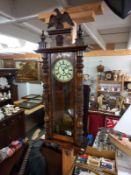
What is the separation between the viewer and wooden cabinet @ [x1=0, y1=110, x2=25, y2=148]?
337 centimetres

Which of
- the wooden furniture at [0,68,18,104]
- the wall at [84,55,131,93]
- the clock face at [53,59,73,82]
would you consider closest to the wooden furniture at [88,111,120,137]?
the wall at [84,55,131,93]

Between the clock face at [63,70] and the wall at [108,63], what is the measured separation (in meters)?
3.40

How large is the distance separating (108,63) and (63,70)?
11.4 feet

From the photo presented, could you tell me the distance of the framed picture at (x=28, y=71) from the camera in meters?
5.33

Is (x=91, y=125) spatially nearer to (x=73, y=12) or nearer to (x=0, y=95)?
(x=0, y=95)

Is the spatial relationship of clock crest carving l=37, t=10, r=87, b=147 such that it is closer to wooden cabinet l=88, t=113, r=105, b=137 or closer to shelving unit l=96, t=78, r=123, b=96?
wooden cabinet l=88, t=113, r=105, b=137

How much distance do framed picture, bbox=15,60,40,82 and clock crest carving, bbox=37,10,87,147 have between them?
3718 mm

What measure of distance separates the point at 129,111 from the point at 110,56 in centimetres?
320

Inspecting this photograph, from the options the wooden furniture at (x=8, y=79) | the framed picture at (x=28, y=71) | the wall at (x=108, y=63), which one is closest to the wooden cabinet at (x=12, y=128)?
the wooden furniture at (x=8, y=79)

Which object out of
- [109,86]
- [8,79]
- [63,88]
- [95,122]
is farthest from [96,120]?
[63,88]

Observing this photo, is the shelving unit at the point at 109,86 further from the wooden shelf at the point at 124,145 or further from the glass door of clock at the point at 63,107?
the glass door of clock at the point at 63,107

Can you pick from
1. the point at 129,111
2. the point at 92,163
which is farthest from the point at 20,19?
the point at 92,163

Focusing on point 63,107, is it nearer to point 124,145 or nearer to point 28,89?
point 124,145

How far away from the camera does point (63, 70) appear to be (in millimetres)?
1596
